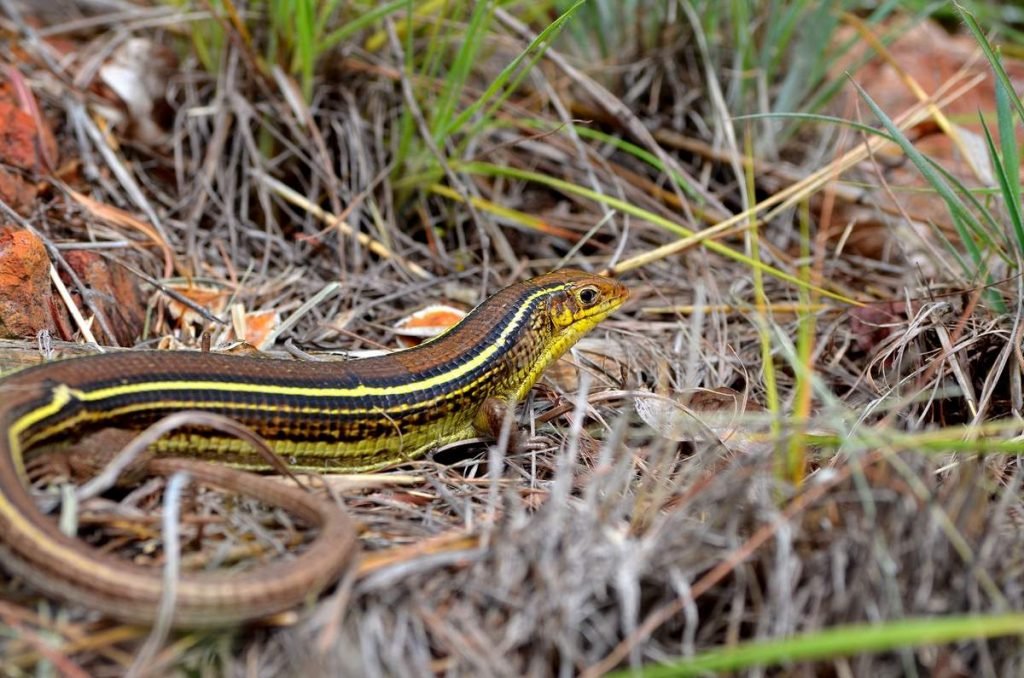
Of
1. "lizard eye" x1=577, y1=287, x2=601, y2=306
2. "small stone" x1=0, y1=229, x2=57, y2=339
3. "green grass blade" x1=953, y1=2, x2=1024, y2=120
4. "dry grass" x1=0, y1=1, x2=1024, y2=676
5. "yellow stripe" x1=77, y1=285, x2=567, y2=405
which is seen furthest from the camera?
"lizard eye" x1=577, y1=287, x2=601, y2=306

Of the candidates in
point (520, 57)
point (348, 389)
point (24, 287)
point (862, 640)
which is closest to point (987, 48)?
point (520, 57)

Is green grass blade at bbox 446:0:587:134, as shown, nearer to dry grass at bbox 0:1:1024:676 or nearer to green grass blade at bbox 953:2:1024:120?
dry grass at bbox 0:1:1024:676

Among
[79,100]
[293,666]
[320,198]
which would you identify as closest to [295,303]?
[320,198]

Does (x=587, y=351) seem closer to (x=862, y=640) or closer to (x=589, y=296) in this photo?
(x=589, y=296)

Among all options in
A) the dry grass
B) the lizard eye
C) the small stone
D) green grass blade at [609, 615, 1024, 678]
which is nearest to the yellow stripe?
the lizard eye

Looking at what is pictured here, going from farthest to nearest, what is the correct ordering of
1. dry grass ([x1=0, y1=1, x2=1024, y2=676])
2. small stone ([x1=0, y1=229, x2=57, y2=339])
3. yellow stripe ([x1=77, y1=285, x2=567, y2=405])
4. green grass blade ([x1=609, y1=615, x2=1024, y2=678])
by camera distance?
1. small stone ([x1=0, y1=229, x2=57, y2=339])
2. yellow stripe ([x1=77, y1=285, x2=567, y2=405])
3. dry grass ([x1=0, y1=1, x2=1024, y2=676])
4. green grass blade ([x1=609, y1=615, x2=1024, y2=678])

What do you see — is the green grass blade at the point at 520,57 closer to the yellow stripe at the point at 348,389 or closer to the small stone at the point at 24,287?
the yellow stripe at the point at 348,389

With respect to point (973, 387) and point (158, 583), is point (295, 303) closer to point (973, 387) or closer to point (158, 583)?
point (158, 583)
